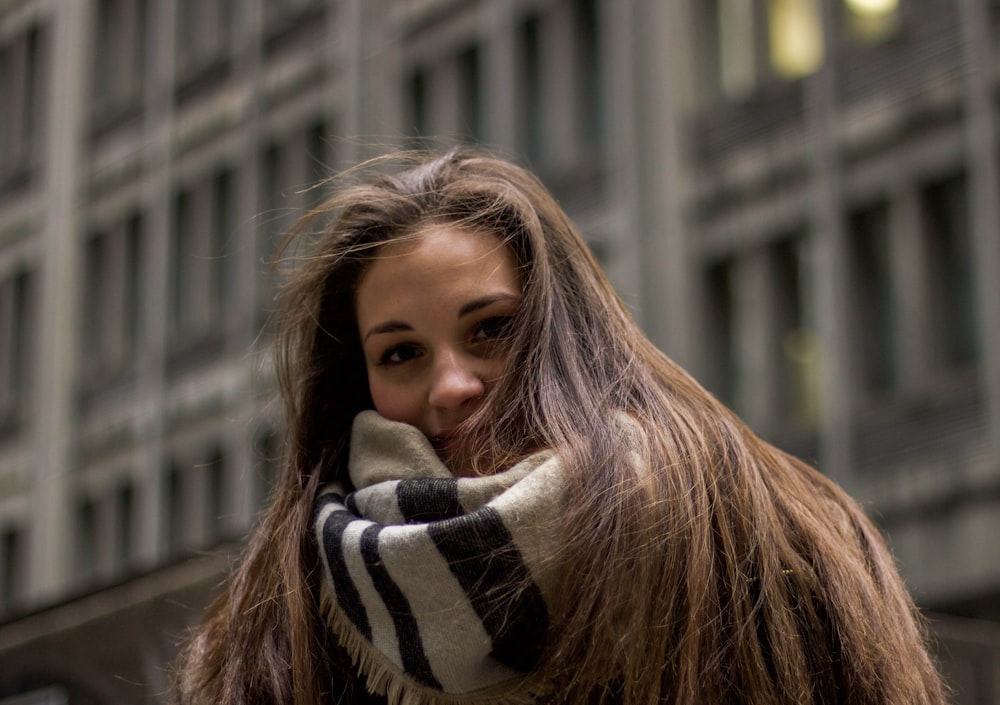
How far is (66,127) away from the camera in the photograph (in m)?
20.1

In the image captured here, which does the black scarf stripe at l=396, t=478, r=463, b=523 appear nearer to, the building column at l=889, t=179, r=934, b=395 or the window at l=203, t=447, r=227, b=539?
the building column at l=889, t=179, r=934, b=395

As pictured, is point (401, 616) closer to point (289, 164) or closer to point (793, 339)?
point (793, 339)

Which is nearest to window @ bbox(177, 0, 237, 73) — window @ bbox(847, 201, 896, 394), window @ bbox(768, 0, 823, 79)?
window @ bbox(768, 0, 823, 79)

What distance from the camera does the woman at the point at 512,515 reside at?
8.79ft

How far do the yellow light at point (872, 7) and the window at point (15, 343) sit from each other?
34.6ft

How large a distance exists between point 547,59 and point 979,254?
16.9 feet

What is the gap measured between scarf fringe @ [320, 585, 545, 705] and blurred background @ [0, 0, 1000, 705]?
794 centimetres

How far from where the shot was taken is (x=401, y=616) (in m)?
2.76

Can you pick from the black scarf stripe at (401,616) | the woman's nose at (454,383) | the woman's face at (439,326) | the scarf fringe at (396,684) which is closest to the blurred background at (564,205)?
the woman's face at (439,326)

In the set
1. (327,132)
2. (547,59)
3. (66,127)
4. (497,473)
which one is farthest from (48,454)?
(497,473)

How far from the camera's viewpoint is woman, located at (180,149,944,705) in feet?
8.79

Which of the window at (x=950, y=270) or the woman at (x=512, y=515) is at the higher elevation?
the window at (x=950, y=270)

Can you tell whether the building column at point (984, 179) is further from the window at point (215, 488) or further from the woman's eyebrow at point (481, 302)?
the woman's eyebrow at point (481, 302)

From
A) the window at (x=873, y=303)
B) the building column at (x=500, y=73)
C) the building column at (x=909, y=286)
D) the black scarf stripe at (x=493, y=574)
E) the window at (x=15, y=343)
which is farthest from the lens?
the window at (x=15, y=343)
